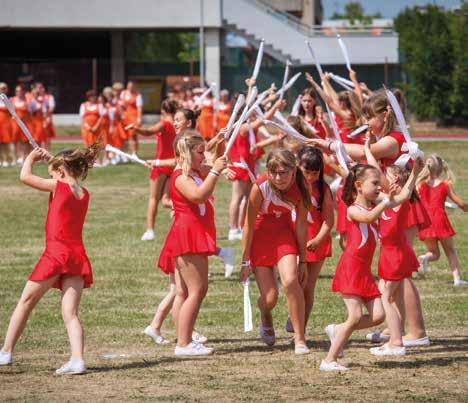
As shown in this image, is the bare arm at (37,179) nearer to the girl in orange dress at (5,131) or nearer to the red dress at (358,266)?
the red dress at (358,266)

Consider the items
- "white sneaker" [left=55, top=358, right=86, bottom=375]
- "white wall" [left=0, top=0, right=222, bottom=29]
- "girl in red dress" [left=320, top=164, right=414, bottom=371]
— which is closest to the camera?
"white sneaker" [left=55, top=358, right=86, bottom=375]

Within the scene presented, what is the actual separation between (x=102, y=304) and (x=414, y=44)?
112 ft

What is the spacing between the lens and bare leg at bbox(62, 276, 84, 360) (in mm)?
8172

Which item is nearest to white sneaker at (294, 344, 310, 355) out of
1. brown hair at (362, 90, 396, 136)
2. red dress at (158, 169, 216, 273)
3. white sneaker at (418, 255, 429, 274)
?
red dress at (158, 169, 216, 273)

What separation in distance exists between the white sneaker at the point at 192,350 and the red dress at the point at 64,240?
970 millimetres

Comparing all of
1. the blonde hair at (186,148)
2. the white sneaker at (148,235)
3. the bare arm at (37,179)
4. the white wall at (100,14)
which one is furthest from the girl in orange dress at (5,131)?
the bare arm at (37,179)

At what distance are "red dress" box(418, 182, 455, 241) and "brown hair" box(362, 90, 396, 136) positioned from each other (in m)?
3.41

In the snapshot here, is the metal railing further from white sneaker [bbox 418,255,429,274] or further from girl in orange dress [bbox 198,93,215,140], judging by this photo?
white sneaker [bbox 418,255,429,274]

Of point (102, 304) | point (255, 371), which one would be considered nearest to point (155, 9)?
point (102, 304)

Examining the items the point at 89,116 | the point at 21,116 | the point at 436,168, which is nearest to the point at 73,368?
the point at 436,168

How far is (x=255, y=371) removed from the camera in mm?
8320

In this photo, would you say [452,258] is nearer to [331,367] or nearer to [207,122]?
[331,367]

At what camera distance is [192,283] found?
8.84 metres

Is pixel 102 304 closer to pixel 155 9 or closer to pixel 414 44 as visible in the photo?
pixel 414 44
